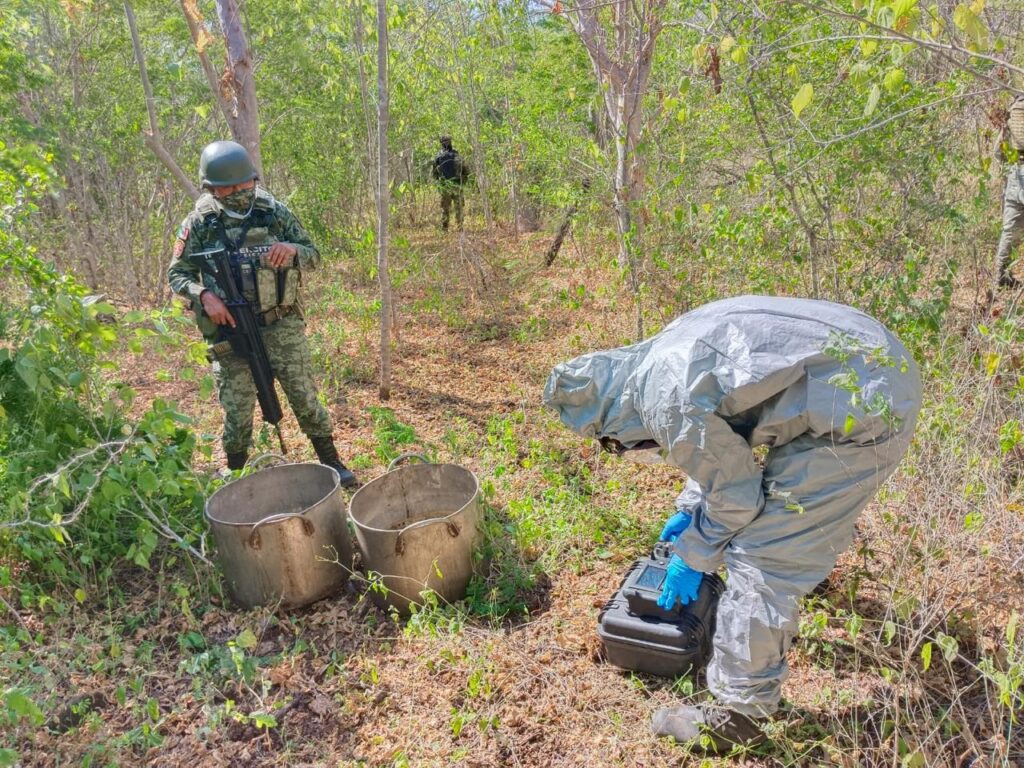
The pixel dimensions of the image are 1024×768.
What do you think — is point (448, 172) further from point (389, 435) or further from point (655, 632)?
point (655, 632)

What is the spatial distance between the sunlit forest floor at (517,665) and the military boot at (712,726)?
2.1 inches

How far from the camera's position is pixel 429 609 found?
284cm

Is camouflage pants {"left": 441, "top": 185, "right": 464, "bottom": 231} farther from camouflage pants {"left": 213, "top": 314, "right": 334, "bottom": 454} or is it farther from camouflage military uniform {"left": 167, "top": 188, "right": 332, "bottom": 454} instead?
camouflage pants {"left": 213, "top": 314, "right": 334, "bottom": 454}

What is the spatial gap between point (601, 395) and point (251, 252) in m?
2.23

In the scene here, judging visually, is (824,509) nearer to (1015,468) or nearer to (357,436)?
(1015,468)

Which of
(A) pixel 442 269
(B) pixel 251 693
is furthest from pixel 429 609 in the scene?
(A) pixel 442 269

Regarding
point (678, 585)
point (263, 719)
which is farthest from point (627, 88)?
point (263, 719)

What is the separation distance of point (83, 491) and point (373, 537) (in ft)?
4.54

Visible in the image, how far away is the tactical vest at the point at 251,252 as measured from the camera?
353 cm

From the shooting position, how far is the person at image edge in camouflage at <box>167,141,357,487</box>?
3.46 m

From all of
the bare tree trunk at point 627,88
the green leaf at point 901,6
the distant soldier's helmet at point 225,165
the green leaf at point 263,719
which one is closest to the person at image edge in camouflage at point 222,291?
the distant soldier's helmet at point 225,165

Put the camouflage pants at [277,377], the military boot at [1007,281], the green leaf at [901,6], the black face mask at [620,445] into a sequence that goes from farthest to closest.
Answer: the military boot at [1007,281] → the camouflage pants at [277,377] → the black face mask at [620,445] → the green leaf at [901,6]

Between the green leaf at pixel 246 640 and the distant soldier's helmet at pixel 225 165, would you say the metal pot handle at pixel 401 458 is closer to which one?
the green leaf at pixel 246 640

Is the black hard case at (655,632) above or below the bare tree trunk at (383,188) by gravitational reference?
below
